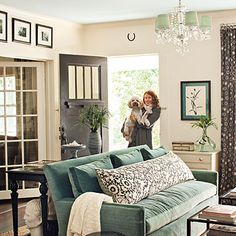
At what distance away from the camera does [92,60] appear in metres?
6.87

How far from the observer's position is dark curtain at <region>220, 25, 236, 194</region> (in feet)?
20.4

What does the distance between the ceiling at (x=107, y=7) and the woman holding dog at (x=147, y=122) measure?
118 centimetres

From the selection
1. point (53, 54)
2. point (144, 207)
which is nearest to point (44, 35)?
point (53, 54)

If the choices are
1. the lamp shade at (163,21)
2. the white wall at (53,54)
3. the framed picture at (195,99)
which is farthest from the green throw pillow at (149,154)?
the white wall at (53,54)

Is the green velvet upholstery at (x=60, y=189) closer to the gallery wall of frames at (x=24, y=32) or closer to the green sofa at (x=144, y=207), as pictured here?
the green sofa at (x=144, y=207)

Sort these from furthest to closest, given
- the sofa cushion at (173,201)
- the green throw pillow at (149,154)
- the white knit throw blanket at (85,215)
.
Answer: the green throw pillow at (149,154) → the sofa cushion at (173,201) → the white knit throw blanket at (85,215)

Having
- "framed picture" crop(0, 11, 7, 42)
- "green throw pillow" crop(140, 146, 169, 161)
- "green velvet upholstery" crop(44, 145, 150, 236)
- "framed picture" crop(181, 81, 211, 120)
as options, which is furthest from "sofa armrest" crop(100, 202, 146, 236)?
"framed picture" crop(181, 81, 211, 120)

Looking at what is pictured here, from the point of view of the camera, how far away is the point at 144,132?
660cm

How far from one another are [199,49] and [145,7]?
104cm

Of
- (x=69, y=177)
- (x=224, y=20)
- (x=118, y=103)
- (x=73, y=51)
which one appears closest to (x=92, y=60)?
(x=73, y=51)

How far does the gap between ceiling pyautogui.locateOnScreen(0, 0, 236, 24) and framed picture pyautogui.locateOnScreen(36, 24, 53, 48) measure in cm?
20

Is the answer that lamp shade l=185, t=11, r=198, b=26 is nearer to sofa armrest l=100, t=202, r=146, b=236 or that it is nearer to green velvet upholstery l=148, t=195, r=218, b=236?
green velvet upholstery l=148, t=195, r=218, b=236

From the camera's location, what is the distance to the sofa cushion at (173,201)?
3752 mm

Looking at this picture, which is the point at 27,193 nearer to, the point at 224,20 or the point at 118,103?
the point at 118,103
